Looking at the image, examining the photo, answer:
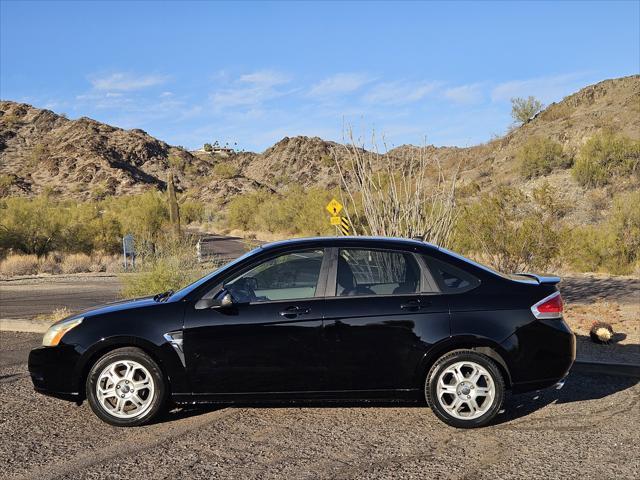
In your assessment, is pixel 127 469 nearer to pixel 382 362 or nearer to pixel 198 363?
pixel 198 363

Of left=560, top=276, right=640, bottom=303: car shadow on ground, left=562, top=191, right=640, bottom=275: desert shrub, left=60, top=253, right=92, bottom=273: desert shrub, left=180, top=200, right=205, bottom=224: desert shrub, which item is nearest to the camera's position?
left=560, top=276, right=640, bottom=303: car shadow on ground

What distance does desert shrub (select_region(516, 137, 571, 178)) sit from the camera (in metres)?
49.0

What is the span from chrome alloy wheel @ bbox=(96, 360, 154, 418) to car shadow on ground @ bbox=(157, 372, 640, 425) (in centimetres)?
27

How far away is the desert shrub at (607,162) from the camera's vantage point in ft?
137

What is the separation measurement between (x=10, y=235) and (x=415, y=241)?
95.0 ft

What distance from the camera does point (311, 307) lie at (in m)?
5.71

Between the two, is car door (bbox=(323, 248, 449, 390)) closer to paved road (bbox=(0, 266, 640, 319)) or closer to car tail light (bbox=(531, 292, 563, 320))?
car tail light (bbox=(531, 292, 563, 320))

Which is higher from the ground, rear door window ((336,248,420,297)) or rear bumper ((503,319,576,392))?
rear door window ((336,248,420,297))

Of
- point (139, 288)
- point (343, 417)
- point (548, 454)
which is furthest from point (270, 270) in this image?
point (139, 288)

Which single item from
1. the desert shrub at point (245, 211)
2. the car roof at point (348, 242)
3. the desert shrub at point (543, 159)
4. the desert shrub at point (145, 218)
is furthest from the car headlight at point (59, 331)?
the desert shrub at point (245, 211)

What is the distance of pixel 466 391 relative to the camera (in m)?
5.60

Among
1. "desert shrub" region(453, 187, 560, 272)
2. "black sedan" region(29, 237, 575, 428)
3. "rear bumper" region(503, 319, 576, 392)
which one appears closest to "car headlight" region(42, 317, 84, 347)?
"black sedan" region(29, 237, 575, 428)

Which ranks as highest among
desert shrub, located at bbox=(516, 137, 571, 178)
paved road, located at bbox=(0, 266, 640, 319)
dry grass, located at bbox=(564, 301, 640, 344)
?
desert shrub, located at bbox=(516, 137, 571, 178)

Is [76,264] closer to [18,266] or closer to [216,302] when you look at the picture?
[18,266]
